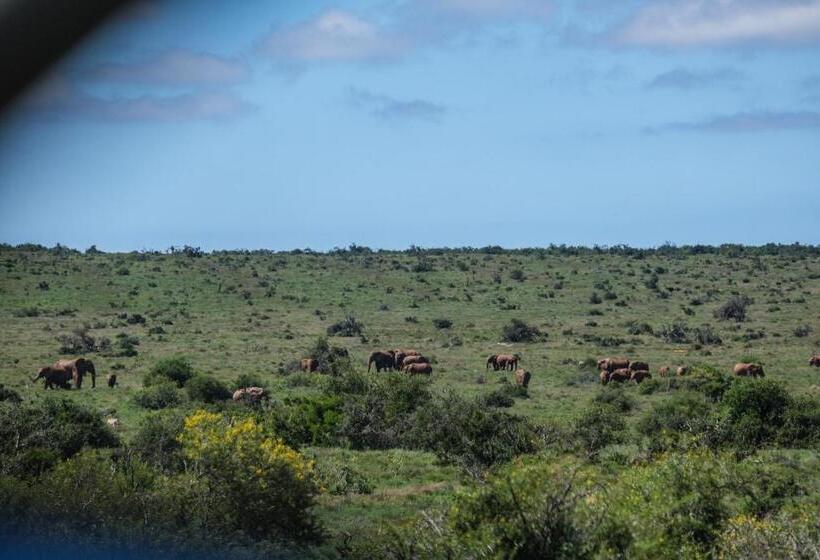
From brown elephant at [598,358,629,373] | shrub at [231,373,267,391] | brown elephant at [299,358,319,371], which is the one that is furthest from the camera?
brown elephant at [299,358,319,371]

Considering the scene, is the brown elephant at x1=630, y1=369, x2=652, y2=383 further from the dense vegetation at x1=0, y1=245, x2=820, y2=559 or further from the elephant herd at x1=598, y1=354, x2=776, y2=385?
the dense vegetation at x1=0, y1=245, x2=820, y2=559

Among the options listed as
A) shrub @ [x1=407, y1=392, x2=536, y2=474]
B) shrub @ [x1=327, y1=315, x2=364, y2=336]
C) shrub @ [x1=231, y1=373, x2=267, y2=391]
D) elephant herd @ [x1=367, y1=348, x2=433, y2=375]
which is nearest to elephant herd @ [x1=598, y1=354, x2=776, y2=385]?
elephant herd @ [x1=367, y1=348, x2=433, y2=375]

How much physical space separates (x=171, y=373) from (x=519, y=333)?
67.7ft

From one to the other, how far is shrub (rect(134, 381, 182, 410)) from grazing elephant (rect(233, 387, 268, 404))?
1.53 m

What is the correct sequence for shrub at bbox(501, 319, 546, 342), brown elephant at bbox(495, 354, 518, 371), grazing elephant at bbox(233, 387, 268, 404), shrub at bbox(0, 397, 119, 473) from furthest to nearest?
shrub at bbox(501, 319, 546, 342)
brown elephant at bbox(495, 354, 518, 371)
grazing elephant at bbox(233, 387, 268, 404)
shrub at bbox(0, 397, 119, 473)

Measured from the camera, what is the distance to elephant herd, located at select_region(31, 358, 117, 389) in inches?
1524

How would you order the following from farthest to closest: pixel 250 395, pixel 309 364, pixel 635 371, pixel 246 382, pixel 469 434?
1. pixel 309 364
2. pixel 635 371
3. pixel 246 382
4. pixel 250 395
5. pixel 469 434

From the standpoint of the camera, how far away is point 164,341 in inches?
2153

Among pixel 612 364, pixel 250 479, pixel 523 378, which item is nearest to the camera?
pixel 250 479

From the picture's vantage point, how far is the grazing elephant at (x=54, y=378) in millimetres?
38594

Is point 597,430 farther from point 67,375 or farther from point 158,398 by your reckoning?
point 67,375

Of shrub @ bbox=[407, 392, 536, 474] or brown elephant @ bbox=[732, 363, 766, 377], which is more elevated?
brown elephant @ bbox=[732, 363, 766, 377]

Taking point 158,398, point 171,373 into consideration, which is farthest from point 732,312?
point 158,398

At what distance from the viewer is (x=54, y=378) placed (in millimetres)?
38750
